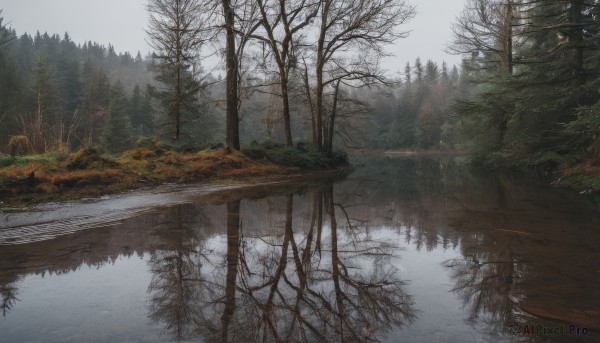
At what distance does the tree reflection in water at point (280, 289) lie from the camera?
247 centimetres

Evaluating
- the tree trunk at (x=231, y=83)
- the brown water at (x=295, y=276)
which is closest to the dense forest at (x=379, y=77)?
the tree trunk at (x=231, y=83)

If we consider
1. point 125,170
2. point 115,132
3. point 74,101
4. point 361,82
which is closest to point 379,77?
point 361,82

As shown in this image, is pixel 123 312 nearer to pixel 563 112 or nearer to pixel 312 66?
pixel 563 112

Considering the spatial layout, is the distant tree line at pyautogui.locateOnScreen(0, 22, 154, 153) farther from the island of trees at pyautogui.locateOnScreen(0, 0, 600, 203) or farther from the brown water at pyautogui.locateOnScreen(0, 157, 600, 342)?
the brown water at pyautogui.locateOnScreen(0, 157, 600, 342)

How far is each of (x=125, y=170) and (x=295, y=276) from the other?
7796 mm

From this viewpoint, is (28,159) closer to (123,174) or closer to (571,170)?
(123,174)

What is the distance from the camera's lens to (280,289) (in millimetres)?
3146

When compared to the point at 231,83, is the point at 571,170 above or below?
below

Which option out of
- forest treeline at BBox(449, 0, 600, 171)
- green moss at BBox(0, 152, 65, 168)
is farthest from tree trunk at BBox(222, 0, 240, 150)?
forest treeline at BBox(449, 0, 600, 171)

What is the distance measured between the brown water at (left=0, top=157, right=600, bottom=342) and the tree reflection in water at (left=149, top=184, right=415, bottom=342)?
16 mm

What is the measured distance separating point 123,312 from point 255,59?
16.4 meters

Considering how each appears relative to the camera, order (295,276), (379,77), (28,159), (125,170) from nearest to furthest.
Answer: (295,276) → (28,159) → (125,170) → (379,77)

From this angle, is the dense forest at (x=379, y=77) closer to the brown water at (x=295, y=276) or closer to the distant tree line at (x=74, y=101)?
the distant tree line at (x=74, y=101)

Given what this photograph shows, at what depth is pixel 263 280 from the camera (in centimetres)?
334
